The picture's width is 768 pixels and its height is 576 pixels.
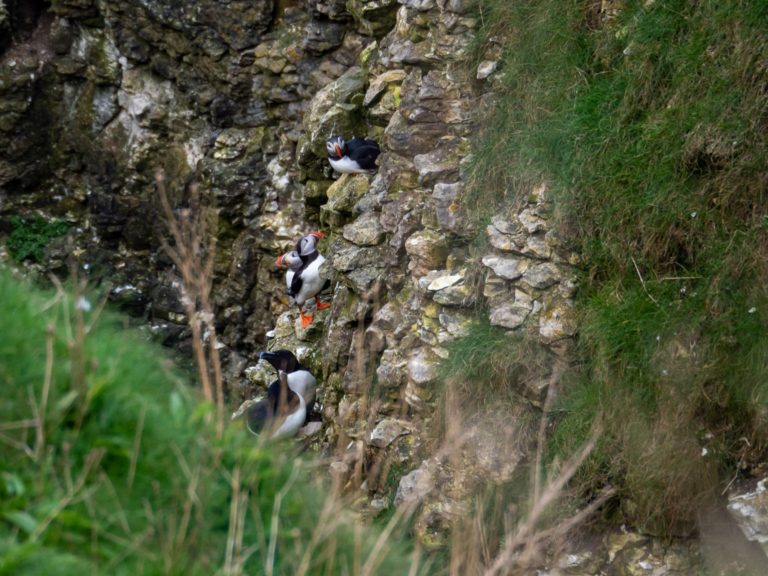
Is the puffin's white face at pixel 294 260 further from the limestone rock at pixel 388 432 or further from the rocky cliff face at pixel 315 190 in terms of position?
the limestone rock at pixel 388 432

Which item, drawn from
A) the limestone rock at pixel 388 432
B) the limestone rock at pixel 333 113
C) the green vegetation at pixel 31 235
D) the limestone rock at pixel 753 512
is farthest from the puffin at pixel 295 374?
the green vegetation at pixel 31 235

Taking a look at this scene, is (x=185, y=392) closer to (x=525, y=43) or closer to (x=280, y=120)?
(x=525, y=43)

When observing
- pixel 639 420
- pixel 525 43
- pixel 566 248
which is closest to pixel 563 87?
pixel 525 43

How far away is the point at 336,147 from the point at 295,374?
7.30 ft

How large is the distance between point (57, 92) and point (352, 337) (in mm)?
8714

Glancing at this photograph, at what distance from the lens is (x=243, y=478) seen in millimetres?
3359

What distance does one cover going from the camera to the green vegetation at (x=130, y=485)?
9.65 ft

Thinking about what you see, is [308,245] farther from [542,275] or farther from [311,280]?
[542,275]

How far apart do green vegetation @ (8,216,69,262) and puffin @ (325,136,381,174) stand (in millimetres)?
6808

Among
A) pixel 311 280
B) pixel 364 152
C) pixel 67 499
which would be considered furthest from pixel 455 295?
pixel 67 499

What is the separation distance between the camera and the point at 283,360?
860 centimetres

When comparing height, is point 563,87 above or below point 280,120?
above

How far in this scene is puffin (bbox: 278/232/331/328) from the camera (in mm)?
9523

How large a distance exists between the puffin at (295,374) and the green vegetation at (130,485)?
460cm
